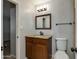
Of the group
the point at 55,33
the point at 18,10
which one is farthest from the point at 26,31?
the point at 55,33

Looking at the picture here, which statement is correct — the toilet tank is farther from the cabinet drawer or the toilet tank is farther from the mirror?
the mirror

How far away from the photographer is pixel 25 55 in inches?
146

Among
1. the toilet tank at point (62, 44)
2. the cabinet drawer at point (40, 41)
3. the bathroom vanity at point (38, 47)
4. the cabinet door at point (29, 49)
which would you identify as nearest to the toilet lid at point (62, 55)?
the toilet tank at point (62, 44)

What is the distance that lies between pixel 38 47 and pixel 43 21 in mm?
1178

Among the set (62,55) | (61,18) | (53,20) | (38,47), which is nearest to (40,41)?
(38,47)

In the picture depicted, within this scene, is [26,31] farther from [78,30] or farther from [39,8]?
[78,30]

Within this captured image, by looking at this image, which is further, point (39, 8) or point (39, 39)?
point (39, 8)

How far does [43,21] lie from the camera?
3975 mm

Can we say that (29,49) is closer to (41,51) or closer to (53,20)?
(41,51)

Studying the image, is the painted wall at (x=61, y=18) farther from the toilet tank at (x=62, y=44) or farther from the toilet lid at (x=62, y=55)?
the toilet lid at (x=62, y=55)

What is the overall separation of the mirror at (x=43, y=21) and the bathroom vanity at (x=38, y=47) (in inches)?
27.3

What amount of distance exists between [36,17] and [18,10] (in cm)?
112

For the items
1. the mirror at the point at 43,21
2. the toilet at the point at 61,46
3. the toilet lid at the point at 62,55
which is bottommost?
the toilet lid at the point at 62,55

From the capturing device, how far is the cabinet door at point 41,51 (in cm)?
304
